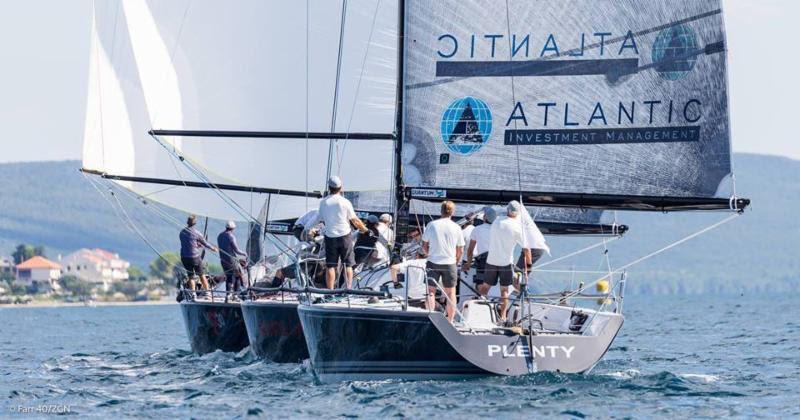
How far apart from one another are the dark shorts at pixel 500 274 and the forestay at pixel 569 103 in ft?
8.66

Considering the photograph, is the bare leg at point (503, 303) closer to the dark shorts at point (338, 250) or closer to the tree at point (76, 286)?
the dark shorts at point (338, 250)

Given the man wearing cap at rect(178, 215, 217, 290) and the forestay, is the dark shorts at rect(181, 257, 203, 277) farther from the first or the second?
the forestay

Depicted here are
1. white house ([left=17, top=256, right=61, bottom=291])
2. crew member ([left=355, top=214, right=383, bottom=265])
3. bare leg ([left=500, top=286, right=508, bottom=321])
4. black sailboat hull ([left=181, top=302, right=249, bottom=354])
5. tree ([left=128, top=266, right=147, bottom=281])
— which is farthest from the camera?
tree ([left=128, top=266, right=147, bottom=281])

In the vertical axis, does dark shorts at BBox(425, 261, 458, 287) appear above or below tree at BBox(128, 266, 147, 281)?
above

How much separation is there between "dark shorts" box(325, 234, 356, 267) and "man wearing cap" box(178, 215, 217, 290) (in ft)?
23.2

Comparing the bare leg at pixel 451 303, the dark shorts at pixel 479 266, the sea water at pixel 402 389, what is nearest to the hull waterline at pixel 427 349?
the sea water at pixel 402 389

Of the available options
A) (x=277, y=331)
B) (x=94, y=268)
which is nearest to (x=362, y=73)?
(x=277, y=331)

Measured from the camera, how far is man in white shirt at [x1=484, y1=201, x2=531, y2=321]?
18234mm

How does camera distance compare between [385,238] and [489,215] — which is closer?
[489,215]

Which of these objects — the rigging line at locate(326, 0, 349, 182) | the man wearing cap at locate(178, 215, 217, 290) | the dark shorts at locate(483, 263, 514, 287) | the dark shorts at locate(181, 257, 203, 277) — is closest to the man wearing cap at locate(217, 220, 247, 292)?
the man wearing cap at locate(178, 215, 217, 290)

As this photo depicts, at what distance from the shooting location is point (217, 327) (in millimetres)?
25344

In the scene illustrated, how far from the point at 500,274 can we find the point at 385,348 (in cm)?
177

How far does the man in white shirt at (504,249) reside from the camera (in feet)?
59.8

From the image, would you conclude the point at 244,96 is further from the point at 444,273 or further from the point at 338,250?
the point at 444,273
